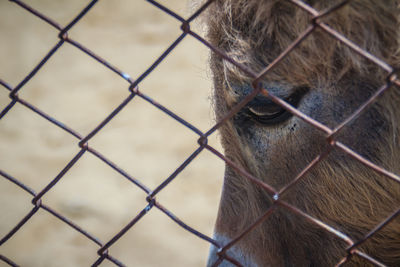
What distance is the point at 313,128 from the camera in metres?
1.85

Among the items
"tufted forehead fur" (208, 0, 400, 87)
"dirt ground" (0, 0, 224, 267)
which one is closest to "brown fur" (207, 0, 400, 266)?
"tufted forehead fur" (208, 0, 400, 87)

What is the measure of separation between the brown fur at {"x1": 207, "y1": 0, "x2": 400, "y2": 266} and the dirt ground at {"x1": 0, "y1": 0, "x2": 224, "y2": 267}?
172 centimetres

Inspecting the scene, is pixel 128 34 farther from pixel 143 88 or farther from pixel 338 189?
pixel 338 189

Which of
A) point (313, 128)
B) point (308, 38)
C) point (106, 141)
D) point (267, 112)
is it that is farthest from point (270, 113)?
point (106, 141)

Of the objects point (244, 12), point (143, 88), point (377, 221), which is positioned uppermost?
point (143, 88)

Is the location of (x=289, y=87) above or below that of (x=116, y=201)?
below

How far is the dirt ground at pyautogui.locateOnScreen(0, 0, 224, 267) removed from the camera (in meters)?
3.93

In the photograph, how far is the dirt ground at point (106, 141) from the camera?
393 centimetres

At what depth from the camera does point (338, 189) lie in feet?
6.46

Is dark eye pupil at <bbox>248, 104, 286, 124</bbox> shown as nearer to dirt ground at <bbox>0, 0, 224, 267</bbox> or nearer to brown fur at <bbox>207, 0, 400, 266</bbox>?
brown fur at <bbox>207, 0, 400, 266</bbox>

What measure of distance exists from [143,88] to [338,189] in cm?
328

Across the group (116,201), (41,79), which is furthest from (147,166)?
(41,79)

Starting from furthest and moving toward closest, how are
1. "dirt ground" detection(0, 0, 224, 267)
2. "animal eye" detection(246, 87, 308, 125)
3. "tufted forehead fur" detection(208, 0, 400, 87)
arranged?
"dirt ground" detection(0, 0, 224, 267) < "animal eye" detection(246, 87, 308, 125) < "tufted forehead fur" detection(208, 0, 400, 87)

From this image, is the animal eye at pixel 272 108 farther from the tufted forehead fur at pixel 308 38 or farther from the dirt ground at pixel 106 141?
the dirt ground at pixel 106 141
